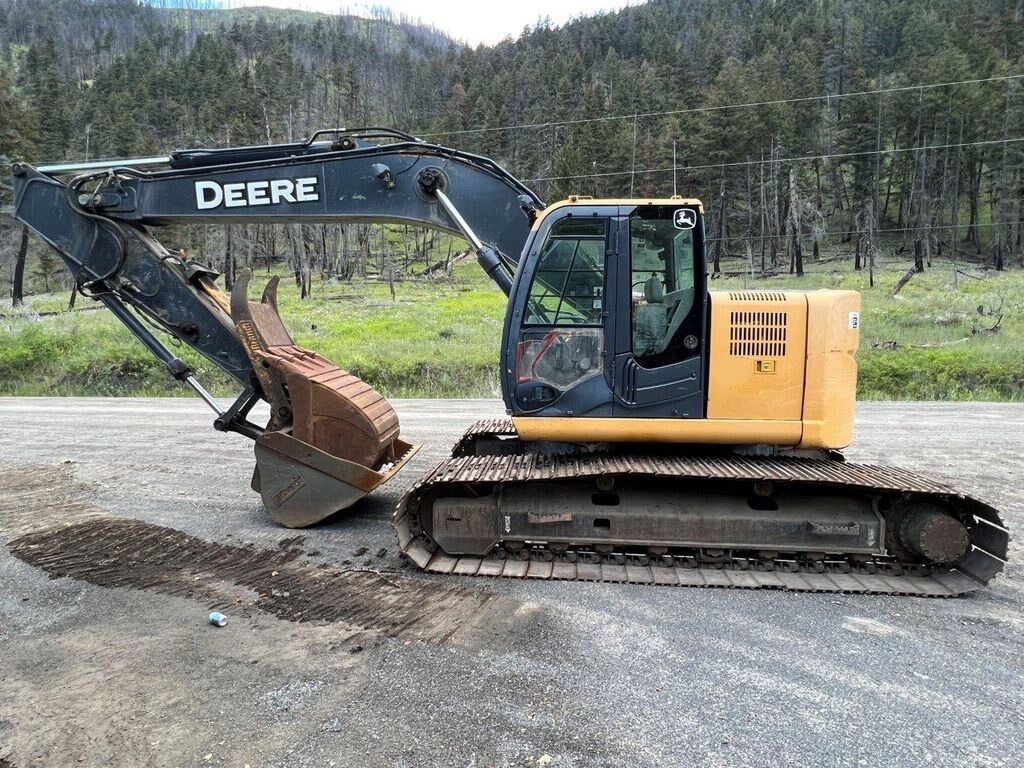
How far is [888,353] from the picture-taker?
56.8 feet

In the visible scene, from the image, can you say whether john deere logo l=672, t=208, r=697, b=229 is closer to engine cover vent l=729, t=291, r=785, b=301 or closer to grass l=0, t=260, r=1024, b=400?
engine cover vent l=729, t=291, r=785, b=301

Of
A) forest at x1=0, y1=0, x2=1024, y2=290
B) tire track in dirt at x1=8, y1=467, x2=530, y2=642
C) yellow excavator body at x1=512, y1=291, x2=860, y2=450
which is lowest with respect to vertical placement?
tire track in dirt at x1=8, y1=467, x2=530, y2=642

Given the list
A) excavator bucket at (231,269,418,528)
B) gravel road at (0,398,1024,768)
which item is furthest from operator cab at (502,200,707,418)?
excavator bucket at (231,269,418,528)

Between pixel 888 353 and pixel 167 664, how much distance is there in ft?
58.3

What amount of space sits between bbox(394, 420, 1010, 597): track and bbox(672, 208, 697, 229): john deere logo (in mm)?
1703

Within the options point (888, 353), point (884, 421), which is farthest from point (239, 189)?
point (888, 353)

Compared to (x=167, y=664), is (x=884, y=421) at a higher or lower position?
lower

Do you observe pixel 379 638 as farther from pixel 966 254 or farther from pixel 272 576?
pixel 966 254

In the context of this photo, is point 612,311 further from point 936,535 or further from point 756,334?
point 936,535

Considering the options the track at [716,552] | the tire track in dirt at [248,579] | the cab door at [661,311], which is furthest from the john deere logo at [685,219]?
the tire track in dirt at [248,579]

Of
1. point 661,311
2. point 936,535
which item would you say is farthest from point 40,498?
point 936,535

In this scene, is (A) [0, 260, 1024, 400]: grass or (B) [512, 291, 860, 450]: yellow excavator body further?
(A) [0, 260, 1024, 400]: grass

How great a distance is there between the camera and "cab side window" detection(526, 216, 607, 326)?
16.5 feet

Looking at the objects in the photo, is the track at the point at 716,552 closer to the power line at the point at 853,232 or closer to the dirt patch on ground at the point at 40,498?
the dirt patch on ground at the point at 40,498
